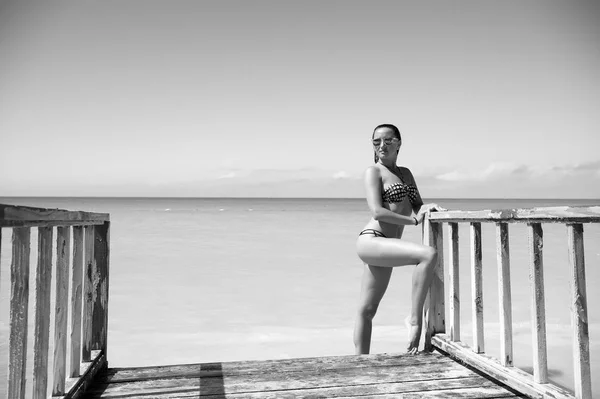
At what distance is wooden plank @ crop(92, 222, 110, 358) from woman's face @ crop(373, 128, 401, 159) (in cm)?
210

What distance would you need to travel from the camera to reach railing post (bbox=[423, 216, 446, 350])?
3.64m

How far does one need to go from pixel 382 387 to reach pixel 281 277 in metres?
8.63

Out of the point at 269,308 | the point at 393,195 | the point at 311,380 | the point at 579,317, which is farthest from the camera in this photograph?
the point at 269,308

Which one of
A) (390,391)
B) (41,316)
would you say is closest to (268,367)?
(390,391)

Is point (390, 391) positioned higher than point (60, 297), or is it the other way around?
point (60, 297)

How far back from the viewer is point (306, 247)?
1744 cm

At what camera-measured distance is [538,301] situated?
240cm

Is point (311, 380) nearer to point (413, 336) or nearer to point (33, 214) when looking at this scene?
point (413, 336)

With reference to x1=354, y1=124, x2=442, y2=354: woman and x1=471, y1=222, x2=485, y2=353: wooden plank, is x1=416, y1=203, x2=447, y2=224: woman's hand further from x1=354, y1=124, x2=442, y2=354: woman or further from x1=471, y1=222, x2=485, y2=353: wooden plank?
x1=471, y1=222, x2=485, y2=353: wooden plank

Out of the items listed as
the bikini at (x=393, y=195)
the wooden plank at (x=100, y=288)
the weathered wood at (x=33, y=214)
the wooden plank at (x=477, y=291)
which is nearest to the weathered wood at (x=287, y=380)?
the wooden plank at (x=477, y=291)

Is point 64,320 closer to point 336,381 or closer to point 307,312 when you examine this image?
point 336,381

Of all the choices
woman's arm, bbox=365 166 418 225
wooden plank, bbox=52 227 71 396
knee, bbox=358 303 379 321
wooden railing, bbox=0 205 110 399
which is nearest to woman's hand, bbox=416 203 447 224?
woman's arm, bbox=365 166 418 225

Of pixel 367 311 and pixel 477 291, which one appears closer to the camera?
pixel 477 291

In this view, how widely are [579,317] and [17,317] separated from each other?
7.72 ft
